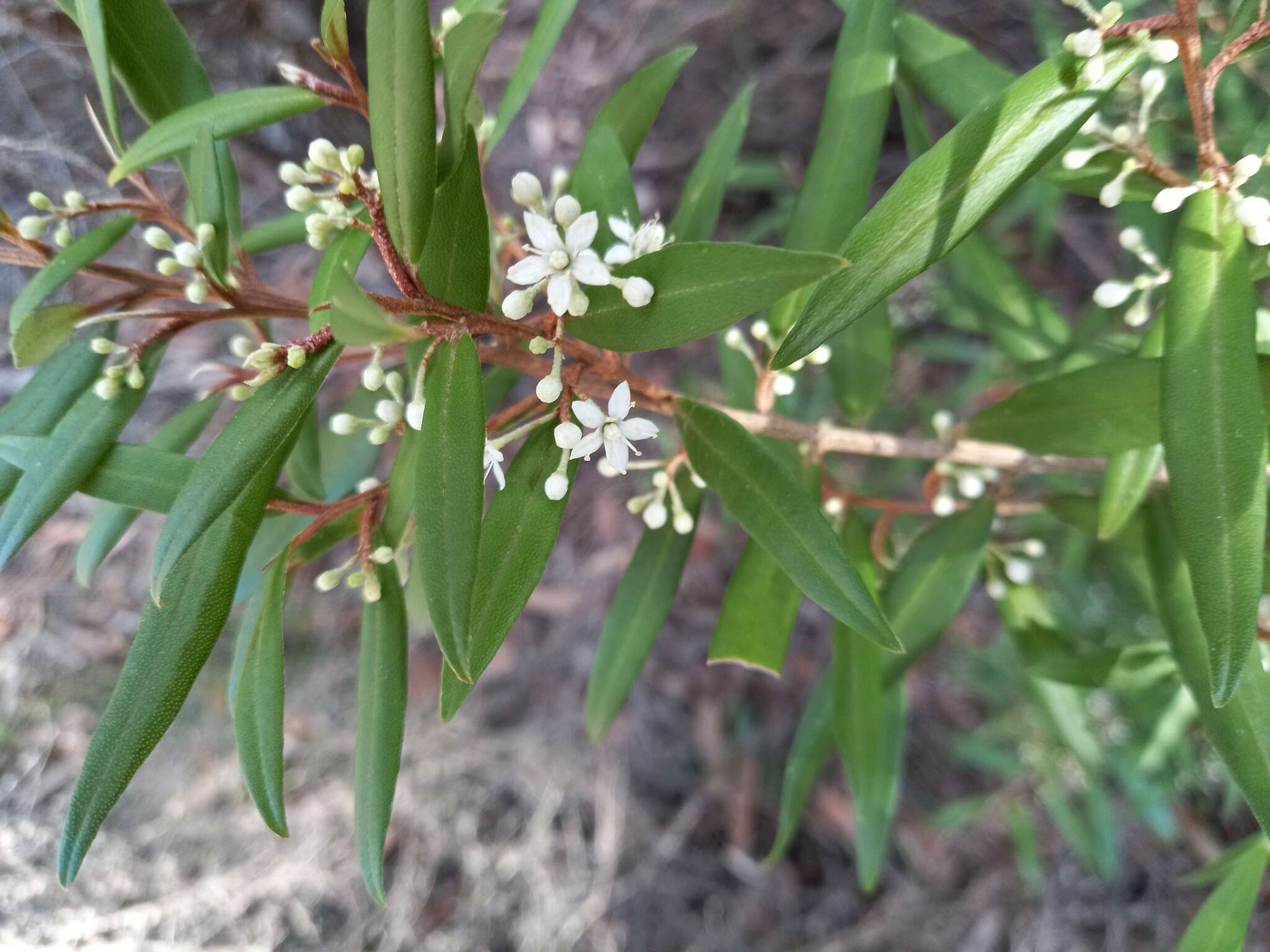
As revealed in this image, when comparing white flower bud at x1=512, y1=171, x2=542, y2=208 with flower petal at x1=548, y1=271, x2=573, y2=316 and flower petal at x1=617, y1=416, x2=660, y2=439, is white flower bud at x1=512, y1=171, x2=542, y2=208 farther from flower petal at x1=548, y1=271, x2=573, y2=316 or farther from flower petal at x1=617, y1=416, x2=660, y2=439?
flower petal at x1=617, y1=416, x2=660, y2=439

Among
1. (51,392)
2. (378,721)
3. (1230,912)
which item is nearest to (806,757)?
(1230,912)

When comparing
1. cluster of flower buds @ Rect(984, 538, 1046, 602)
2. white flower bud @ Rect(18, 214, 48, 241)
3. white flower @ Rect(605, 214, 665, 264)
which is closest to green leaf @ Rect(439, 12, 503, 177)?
white flower @ Rect(605, 214, 665, 264)

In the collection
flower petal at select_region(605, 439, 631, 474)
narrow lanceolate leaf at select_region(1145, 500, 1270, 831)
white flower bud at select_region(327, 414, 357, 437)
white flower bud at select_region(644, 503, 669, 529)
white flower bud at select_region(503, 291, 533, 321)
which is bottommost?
white flower bud at select_region(644, 503, 669, 529)

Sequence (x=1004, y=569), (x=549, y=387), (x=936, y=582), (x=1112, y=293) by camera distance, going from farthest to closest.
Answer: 1. (x=1004, y=569)
2. (x=936, y=582)
3. (x=1112, y=293)
4. (x=549, y=387)

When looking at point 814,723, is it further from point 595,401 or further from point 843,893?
point 843,893

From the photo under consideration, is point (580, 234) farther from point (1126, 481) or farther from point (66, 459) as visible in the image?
point (1126, 481)

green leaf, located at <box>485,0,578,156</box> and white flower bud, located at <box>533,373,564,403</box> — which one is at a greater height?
green leaf, located at <box>485,0,578,156</box>

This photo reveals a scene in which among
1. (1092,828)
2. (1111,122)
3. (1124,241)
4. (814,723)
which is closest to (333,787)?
(814,723)
